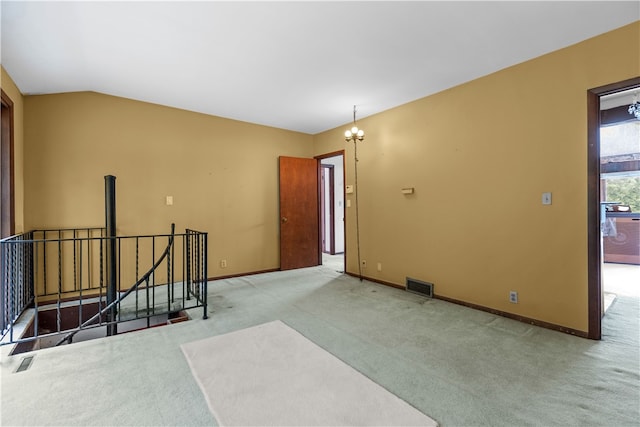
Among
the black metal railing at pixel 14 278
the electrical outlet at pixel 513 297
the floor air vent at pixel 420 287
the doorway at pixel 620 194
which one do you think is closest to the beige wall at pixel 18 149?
the black metal railing at pixel 14 278

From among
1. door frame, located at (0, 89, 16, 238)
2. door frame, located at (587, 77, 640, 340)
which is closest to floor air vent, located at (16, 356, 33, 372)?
door frame, located at (0, 89, 16, 238)

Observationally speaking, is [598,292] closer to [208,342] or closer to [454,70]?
[454,70]

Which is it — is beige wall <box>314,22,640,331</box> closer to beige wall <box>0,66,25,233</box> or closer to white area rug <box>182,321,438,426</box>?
white area rug <box>182,321,438,426</box>

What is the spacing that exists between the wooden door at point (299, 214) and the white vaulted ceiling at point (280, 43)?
1857 millimetres

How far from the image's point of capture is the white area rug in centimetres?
164

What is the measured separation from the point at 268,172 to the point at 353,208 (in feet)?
5.44

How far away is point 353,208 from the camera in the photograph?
5105mm

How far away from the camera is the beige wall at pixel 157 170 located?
361 centimetres

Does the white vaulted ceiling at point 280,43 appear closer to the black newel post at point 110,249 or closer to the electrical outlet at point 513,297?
the black newel post at point 110,249

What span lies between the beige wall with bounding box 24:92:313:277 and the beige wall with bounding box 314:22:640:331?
2.13 m

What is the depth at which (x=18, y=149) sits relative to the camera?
328 cm

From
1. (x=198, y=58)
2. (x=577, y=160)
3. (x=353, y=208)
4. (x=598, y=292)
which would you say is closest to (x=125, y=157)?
(x=198, y=58)

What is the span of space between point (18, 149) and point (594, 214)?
18.9 ft

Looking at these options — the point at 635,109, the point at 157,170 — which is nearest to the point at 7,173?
the point at 157,170
